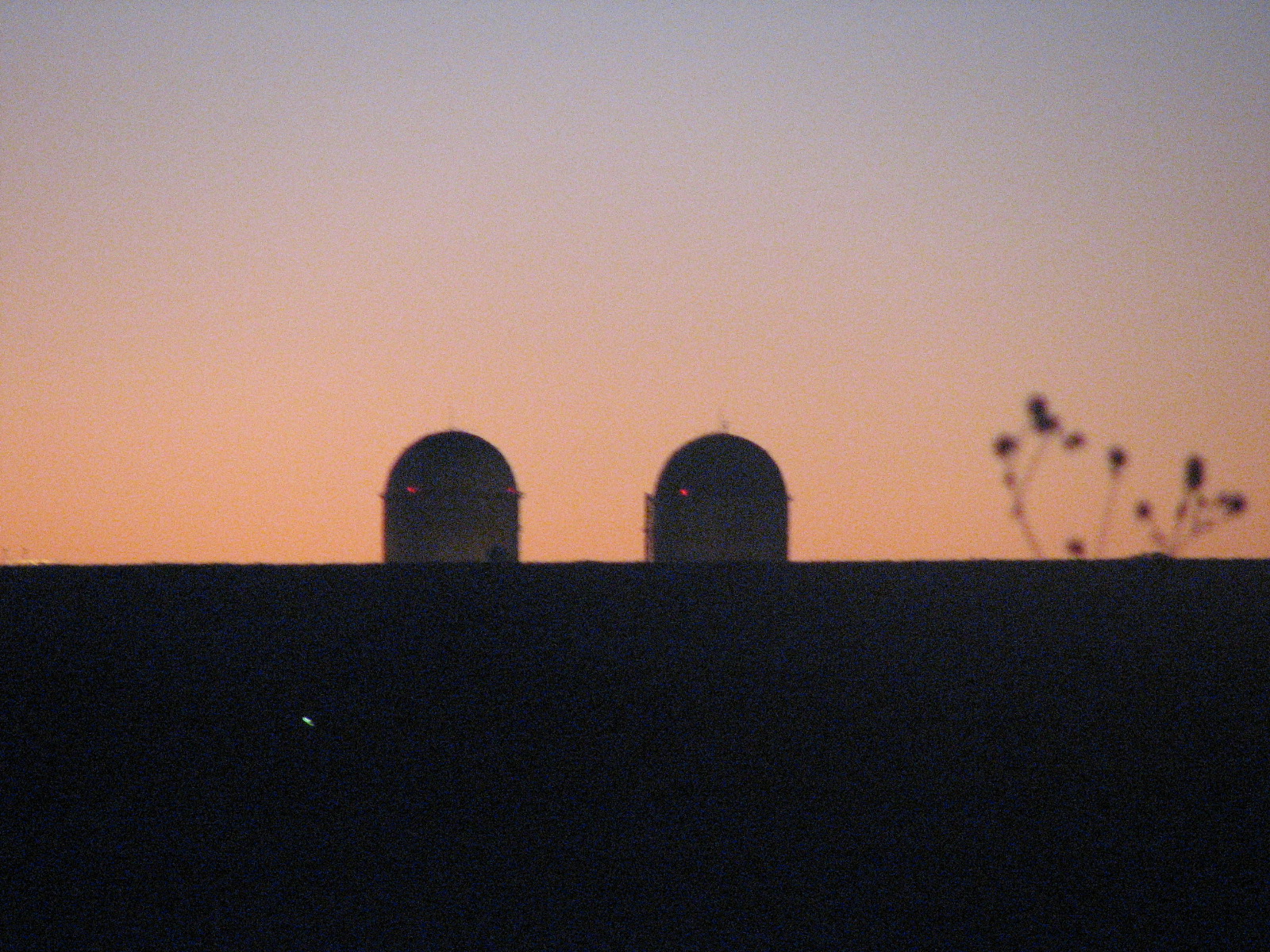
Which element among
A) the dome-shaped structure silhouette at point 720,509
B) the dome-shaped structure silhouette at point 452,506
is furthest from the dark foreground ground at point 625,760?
the dome-shaped structure silhouette at point 452,506

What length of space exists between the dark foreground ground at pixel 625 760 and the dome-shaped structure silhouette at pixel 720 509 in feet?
28.0

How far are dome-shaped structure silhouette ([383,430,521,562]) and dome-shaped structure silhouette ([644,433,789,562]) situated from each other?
2363 mm

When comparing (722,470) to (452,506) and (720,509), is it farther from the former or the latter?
(452,506)

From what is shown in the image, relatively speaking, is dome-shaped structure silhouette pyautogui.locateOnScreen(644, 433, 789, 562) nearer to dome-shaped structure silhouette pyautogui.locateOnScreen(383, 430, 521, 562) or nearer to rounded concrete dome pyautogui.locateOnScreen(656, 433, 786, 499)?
rounded concrete dome pyautogui.locateOnScreen(656, 433, 786, 499)

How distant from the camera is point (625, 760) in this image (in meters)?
11.0

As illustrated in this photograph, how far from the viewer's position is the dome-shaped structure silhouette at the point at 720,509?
21953 millimetres

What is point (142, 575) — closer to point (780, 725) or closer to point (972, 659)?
point (780, 725)

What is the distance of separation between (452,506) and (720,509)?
4.16 m

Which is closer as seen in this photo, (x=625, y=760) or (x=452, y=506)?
(x=625, y=760)

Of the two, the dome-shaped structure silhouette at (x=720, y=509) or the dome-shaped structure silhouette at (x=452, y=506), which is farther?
the dome-shaped structure silhouette at (x=452, y=506)

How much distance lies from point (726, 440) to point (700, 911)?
14040mm

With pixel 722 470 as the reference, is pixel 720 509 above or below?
below

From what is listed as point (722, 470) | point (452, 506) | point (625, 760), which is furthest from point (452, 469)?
point (625, 760)

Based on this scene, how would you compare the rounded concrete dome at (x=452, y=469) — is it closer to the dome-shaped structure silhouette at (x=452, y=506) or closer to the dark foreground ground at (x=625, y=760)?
the dome-shaped structure silhouette at (x=452, y=506)
